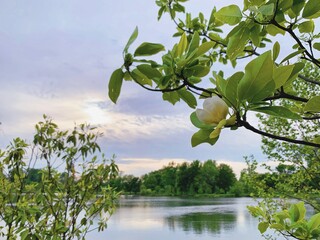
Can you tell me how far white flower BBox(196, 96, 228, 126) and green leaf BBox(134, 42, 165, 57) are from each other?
0.58 feet

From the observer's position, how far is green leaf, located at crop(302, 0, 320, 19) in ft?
2.31

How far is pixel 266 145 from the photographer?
6648 millimetres

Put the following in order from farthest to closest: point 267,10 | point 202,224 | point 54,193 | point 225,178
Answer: point 225,178, point 202,224, point 54,193, point 267,10

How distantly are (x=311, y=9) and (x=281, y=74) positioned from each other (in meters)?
0.28

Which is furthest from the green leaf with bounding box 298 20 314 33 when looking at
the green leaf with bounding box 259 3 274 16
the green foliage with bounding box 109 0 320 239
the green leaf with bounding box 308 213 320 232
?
the green leaf with bounding box 308 213 320 232

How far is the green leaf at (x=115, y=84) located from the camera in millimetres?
648

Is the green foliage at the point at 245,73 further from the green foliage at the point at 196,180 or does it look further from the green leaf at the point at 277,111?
the green foliage at the point at 196,180

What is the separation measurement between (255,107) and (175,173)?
56.7 meters

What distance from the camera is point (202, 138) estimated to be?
0.59 metres

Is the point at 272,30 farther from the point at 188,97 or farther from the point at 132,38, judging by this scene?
the point at 132,38

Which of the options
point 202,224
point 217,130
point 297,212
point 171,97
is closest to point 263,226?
point 297,212

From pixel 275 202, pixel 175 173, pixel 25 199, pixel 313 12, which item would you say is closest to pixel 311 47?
pixel 313 12

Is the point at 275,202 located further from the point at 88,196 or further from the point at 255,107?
the point at 255,107

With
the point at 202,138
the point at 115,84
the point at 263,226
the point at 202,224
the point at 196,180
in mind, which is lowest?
the point at 202,224
